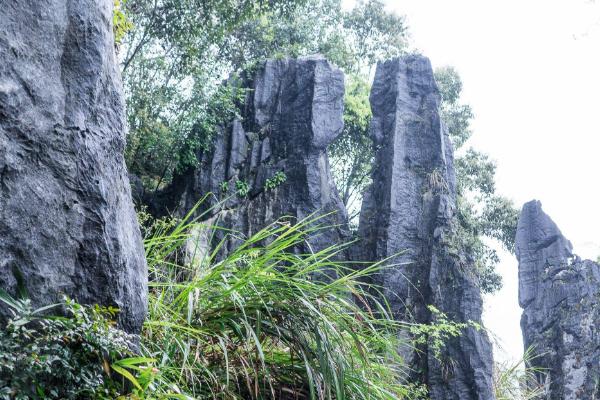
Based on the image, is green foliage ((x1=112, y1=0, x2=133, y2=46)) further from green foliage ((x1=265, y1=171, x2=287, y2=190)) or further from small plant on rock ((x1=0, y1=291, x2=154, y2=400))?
green foliage ((x1=265, y1=171, x2=287, y2=190))

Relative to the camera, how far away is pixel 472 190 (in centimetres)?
1784

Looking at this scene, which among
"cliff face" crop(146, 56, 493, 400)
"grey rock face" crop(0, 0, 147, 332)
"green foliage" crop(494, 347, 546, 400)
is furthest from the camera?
"cliff face" crop(146, 56, 493, 400)

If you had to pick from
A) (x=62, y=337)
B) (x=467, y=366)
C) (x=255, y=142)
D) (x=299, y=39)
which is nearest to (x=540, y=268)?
(x=467, y=366)

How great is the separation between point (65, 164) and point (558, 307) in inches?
498

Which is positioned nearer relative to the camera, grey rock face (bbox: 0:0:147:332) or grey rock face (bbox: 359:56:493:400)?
grey rock face (bbox: 0:0:147:332)

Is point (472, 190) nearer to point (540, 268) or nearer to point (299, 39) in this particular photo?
point (540, 268)

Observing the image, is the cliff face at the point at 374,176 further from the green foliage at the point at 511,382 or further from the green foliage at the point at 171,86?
the green foliage at the point at 511,382

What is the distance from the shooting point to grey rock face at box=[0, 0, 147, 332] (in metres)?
2.01

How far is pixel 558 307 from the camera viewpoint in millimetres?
13133

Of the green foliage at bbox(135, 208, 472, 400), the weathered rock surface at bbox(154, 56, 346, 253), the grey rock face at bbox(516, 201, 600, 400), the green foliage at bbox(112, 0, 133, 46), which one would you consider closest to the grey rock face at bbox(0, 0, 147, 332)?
the green foliage at bbox(135, 208, 472, 400)

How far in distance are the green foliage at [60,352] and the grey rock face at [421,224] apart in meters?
8.61

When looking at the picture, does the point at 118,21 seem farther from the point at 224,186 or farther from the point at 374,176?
the point at 374,176

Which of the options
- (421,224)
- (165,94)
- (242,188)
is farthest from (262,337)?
(165,94)

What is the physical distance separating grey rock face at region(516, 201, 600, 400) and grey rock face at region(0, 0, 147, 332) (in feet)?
32.5
